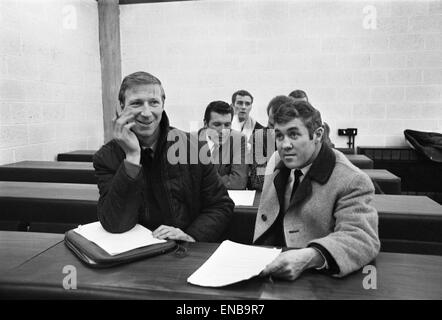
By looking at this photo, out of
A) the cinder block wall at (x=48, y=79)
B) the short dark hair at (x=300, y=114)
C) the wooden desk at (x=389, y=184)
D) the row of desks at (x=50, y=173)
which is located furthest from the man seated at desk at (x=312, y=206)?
the cinder block wall at (x=48, y=79)

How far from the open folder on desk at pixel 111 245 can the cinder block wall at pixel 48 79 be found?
7.72ft

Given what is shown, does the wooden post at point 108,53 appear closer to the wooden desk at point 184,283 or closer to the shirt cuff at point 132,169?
the shirt cuff at point 132,169

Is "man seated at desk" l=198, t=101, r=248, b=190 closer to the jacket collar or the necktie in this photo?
the necktie

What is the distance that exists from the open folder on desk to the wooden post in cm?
374

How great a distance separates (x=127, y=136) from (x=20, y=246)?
1.66 feet

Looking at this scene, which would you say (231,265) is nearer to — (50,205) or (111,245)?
(111,245)

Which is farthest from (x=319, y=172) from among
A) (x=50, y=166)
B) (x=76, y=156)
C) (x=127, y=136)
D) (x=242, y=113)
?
(x=76, y=156)

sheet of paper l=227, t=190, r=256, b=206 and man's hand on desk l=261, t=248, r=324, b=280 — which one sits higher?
man's hand on desk l=261, t=248, r=324, b=280

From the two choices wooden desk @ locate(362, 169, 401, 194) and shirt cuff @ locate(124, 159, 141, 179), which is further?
wooden desk @ locate(362, 169, 401, 194)

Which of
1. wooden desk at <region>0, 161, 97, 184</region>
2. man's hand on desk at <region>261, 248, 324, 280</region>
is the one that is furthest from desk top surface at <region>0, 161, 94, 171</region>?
man's hand on desk at <region>261, 248, 324, 280</region>

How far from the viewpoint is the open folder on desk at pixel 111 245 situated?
1.11 m

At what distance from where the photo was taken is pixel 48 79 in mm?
3770

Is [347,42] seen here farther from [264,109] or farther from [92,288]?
[92,288]

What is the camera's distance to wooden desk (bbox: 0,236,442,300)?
938 mm
